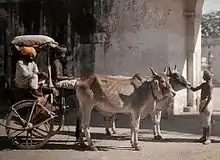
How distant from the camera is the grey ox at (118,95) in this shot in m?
8.78

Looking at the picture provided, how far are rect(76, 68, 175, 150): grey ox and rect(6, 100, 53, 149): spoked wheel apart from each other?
0.66 metres

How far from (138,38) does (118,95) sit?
412 cm

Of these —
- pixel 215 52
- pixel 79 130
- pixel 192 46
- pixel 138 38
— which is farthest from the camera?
pixel 215 52

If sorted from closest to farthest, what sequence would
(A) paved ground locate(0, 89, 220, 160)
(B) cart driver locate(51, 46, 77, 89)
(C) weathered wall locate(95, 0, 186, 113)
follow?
(A) paved ground locate(0, 89, 220, 160), (B) cart driver locate(51, 46, 77, 89), (C) weathered wall locate(95, 0, 186, 113)

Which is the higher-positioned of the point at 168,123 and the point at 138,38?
the point at 138,38

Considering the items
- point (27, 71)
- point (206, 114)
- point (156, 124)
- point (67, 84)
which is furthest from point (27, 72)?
point (206, 114)

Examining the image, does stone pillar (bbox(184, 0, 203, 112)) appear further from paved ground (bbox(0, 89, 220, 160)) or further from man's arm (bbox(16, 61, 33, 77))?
man's arm (bbox(16, 61, 33, 77))

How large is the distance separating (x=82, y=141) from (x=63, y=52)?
1.71 metres

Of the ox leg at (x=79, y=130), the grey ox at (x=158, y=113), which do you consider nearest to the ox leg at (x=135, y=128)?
the grey ox at (x=158, y=113)

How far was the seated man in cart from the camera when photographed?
885 cm

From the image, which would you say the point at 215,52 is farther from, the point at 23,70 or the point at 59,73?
the point at 23,70

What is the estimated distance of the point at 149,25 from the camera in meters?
12.6

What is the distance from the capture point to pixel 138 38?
12.7 metres

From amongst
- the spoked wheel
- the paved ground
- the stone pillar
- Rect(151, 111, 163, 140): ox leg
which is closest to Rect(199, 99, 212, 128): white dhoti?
the paved ground
